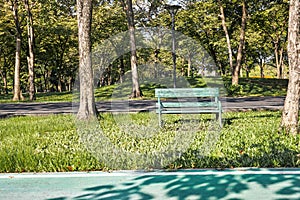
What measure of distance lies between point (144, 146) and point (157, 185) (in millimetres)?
2239

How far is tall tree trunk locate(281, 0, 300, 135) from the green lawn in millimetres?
423

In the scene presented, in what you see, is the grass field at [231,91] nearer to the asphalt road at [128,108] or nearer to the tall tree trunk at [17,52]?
the tall tree trunk at [17,52]

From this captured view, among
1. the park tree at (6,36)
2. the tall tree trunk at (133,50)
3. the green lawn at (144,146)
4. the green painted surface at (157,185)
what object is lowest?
the green painted surface at (157,185)

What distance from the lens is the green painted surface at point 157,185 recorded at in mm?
4020

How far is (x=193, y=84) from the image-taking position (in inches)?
1174

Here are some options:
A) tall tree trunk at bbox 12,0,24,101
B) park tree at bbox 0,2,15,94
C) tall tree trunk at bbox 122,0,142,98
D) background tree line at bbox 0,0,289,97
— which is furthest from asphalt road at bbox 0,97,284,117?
park tree at bbox 0,2,15,94

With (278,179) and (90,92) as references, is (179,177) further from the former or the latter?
(90,92)

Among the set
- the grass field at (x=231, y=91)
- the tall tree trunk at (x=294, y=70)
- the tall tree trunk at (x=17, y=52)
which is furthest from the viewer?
the tall tree trunk at (x=17, y=52)

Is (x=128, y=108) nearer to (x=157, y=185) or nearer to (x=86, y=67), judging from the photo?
(x=86, y=67)

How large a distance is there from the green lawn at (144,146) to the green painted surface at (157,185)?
0.35 meters

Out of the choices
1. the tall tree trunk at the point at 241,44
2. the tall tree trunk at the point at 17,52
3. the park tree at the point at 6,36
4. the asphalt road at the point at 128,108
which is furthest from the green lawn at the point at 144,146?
the park tree at the point at 6,36

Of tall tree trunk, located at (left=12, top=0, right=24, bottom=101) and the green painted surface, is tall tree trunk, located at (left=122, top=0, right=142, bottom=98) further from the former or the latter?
the green painted surface

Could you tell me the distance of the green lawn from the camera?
17.2 ft

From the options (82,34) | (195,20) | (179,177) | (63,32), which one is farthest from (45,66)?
(179,177)
